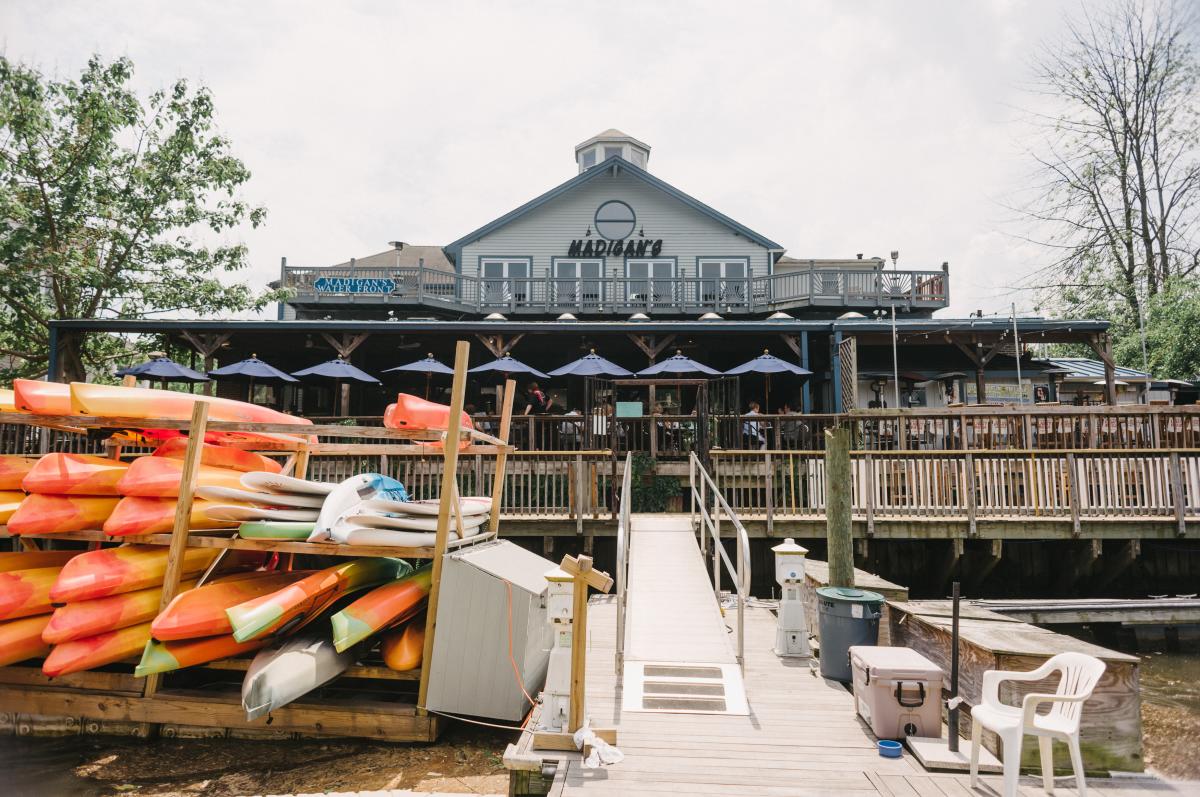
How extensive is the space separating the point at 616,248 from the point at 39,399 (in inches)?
804

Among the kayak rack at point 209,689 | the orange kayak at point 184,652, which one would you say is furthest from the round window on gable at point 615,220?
the orange kayak at point 184,652

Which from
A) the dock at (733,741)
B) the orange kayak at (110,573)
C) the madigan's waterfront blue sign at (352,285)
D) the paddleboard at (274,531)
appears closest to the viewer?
the dock at (733,741)

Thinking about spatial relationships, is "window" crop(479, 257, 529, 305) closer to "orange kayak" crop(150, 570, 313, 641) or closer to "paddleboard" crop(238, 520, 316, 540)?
"paddleboard" crop(238, 520, 316, 540)

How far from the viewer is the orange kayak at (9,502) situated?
24.8 feet

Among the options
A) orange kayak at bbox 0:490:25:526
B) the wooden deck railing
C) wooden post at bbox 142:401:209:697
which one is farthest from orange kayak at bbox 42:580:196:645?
the wooden deck railing

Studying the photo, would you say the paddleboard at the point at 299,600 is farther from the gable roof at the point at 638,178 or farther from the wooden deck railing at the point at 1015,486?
the gable roof at the point at 638,178

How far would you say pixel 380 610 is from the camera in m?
6.43

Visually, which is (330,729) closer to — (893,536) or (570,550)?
(570,550)

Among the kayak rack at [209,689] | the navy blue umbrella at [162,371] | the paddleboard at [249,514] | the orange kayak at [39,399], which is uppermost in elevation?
the navy blue umbrella at [162,371]

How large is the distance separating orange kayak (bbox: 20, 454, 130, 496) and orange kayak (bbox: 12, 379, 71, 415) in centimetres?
59

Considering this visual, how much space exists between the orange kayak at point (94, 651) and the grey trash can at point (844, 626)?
678 cm

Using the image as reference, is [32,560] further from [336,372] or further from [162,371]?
[336,372]

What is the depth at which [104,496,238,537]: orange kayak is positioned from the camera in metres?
6.86

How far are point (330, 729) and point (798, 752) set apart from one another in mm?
4354
